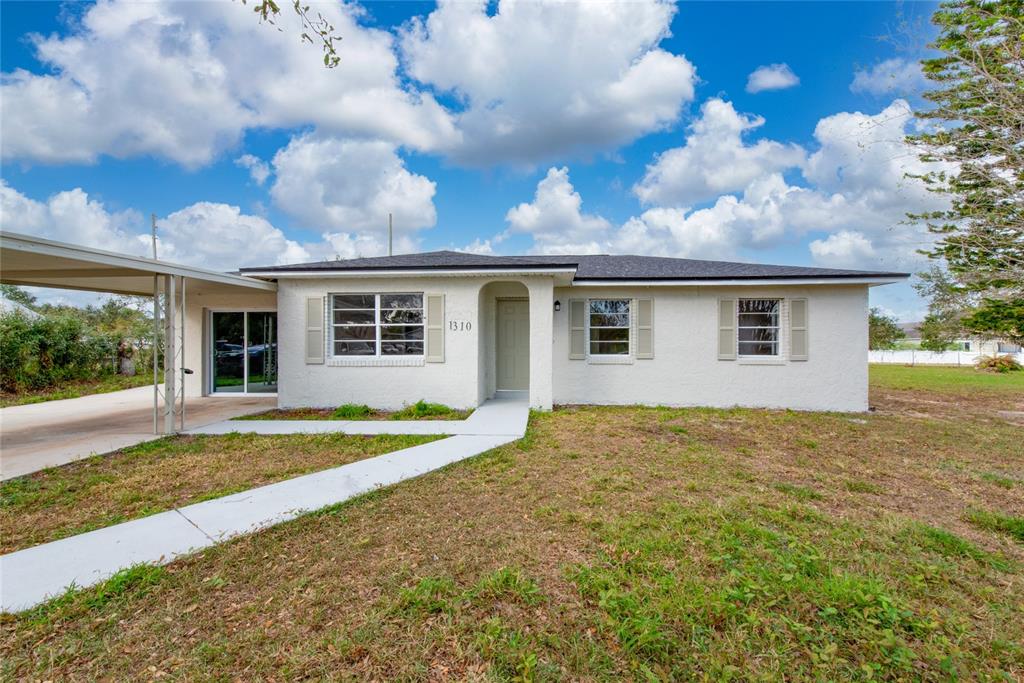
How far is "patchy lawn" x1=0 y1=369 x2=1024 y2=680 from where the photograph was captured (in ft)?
7.32

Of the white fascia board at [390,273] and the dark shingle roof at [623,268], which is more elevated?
the dark shingle roof at [623,268]

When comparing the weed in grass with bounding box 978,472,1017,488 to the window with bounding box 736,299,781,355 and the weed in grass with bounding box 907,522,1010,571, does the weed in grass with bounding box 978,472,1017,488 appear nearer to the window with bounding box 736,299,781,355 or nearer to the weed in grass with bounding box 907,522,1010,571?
the weed in grass with bounding box 907,522,1010,571

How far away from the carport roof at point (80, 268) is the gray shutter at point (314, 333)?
98 centimetres

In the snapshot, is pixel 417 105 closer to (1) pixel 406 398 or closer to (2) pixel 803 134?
(1) pixel 406 398

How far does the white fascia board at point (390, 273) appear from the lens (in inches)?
348

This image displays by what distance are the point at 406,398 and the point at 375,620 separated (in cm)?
714

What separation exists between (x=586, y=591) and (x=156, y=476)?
5431mm

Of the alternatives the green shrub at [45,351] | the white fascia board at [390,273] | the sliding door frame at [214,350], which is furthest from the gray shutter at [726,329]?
the green shrub at [45,351]

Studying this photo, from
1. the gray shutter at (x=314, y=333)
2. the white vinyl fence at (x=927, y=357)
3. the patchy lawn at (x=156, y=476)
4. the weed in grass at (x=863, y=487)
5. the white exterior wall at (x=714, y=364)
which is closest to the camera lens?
the patchy lawn at (x=156, y=476)

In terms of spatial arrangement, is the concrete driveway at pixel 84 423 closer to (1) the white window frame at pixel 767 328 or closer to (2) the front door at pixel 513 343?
(2) the front door at pixel 513 343

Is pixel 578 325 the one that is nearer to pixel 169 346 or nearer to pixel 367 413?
pixel 367 413

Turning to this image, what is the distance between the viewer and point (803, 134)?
13891mm

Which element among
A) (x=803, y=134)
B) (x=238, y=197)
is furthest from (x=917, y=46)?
(x=238, y=197)

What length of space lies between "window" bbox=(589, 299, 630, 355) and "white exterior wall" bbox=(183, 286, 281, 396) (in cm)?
832
